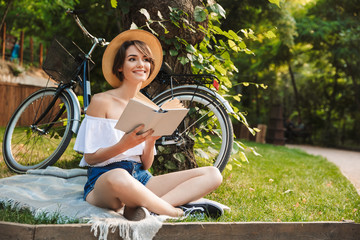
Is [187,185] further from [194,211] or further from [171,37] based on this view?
[171,37]


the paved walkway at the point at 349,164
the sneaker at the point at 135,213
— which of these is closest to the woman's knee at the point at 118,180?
the sneaker at the point at 135,213

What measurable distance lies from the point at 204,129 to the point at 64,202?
1.61m

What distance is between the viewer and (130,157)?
2.57 meters

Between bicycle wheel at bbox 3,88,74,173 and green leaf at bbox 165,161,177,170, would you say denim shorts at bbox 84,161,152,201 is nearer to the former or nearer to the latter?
green leaf at bbox 165,161,177,170

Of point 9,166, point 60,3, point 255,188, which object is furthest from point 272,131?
point 9,166

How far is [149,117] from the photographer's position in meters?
2.09

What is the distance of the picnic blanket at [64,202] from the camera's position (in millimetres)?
1815

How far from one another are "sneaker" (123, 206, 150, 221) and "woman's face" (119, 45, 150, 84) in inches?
34.3

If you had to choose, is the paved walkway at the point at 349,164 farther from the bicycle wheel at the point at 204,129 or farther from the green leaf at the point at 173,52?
the green leaf at the point at 173,52

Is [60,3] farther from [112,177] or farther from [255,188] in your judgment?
[112,177]

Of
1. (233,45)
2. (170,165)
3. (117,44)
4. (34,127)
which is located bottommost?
(170,165)

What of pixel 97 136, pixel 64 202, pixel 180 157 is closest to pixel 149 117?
pixel 97 136

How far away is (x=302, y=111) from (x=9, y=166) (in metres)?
15.9

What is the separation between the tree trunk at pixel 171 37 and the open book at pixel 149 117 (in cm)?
131
